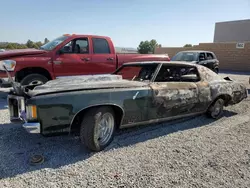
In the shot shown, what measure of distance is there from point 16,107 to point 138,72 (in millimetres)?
2506

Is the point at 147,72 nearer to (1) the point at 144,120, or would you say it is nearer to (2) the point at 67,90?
(1) the point at 144,120

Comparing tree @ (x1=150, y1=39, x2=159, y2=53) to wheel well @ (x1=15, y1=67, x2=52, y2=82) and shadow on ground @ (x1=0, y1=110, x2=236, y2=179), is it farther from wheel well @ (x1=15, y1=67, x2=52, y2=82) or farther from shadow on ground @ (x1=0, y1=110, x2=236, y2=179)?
shadow on ground @ (x1=0, y1=110, x2=236, y2=179)

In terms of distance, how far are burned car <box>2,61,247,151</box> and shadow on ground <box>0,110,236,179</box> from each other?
0.93 feet

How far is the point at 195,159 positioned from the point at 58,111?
2076mm

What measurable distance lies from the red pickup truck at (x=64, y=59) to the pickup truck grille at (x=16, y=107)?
2223mm

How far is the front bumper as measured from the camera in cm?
283

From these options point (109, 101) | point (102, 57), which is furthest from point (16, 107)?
point (102, 57)

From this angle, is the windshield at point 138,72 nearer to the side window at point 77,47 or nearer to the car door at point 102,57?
the car door at point 102,57

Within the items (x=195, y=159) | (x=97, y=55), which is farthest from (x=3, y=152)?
(x=97, y=55)

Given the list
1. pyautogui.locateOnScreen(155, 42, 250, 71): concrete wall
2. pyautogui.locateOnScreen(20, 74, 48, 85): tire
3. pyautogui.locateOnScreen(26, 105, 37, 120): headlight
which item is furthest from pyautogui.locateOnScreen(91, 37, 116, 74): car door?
pyautogui.locateOnScreen(155, 42, 250, 71): concrete wall

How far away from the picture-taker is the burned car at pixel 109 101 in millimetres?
2936

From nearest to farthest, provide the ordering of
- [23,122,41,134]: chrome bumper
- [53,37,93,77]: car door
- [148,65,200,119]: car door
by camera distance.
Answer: [23,122,41,134]: chrome bumper < [148,65,200,119]: car door < [53,37,93,77]: car door

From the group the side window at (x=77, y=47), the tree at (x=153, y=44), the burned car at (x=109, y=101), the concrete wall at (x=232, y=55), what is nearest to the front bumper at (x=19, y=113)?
the burned car at (x=109, y=101)

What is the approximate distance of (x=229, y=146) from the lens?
3686mm
